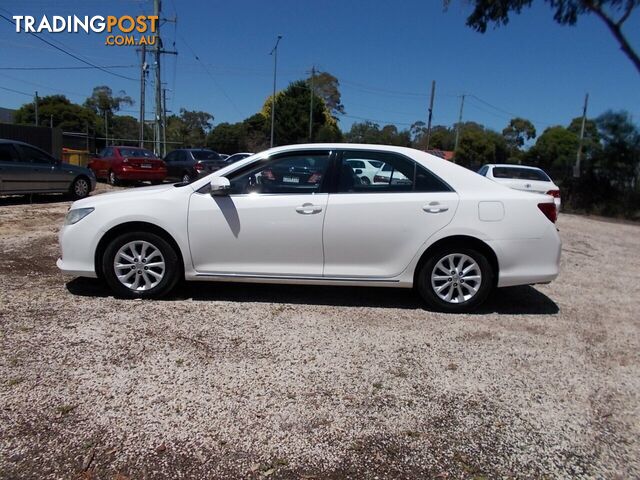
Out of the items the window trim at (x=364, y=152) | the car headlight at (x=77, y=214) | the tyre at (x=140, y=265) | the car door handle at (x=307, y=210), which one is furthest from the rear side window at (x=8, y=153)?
the window trim at (x=364, y=152)

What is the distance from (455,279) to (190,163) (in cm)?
1545

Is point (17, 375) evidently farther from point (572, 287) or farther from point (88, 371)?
point (572, 287)

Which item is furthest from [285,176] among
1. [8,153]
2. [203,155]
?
[203,155]

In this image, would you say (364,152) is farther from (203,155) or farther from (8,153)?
(203,155)

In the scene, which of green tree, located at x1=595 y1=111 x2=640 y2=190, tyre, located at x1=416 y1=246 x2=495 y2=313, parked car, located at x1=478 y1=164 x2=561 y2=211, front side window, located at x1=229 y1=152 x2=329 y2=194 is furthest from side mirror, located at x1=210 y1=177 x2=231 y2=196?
green tree, located at x1=595 y1=111 x2=640 y2=190

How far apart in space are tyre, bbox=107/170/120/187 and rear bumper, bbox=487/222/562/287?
16204 mm

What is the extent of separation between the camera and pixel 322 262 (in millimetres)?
4820

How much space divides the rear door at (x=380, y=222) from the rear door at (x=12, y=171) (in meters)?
9.67

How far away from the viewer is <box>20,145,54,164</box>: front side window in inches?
465

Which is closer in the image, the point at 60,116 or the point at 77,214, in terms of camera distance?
the point at 77,214

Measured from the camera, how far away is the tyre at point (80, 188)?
1316 centimetres

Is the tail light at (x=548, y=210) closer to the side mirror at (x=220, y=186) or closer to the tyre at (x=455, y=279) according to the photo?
the tyre at (x=455, y=279)

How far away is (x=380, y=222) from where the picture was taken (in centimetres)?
475

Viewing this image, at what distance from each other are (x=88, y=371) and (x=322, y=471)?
1837 mm
